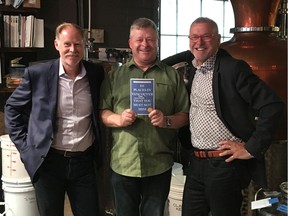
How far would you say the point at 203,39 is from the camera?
1.73 m

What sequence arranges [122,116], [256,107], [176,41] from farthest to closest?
[176,41], [122,116], [256,107]

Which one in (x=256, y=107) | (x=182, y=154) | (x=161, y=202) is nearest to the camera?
(x=256, y=107)

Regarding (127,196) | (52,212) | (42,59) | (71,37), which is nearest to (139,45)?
(71,37)

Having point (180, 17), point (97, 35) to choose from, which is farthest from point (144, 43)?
point (180, 17)

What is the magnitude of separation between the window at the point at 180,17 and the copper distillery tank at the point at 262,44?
2.05 metres

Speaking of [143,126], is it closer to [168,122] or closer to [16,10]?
[168,122]

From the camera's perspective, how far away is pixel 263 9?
2436 millimetres

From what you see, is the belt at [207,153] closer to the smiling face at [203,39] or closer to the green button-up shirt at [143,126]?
the green button-up shirt at [143,126]

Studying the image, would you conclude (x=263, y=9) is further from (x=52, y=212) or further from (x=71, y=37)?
(x=52, y=212)

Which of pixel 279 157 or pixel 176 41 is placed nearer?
pixel 279 157

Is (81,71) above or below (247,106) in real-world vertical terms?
above

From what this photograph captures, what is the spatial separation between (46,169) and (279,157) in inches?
56.0

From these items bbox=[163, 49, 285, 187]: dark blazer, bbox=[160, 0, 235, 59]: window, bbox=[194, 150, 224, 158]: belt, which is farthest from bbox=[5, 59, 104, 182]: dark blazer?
bbox=[160, 0, 235, 59]: window

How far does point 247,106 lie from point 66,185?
1.00 m
